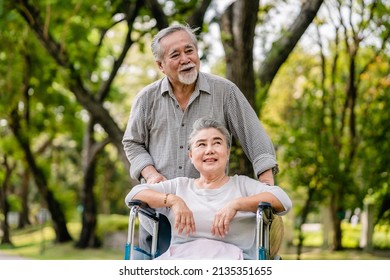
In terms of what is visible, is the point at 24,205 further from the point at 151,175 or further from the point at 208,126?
the point at 208,126

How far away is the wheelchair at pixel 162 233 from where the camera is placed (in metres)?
2.25

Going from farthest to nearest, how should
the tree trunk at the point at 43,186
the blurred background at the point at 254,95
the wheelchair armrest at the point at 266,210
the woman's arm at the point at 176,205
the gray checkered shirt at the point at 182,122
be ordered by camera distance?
the tree trunk at the point at 43,186
the blurred background at the point at 254,95
the gray checkered shirt at the point at 182,122
the woman's arm at the point at 176,205
the wheelchair armrest at the point at 266,210

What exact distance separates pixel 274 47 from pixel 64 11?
2610 mm

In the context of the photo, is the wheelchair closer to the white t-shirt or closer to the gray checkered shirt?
the white t-shirt

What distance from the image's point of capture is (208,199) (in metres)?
2.44

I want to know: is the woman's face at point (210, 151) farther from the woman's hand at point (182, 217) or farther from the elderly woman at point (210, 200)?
the woman's hand at point (182, 217)

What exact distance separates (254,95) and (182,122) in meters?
2.08

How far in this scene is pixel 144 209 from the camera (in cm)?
244

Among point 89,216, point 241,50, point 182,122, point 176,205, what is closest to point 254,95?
point 241,50

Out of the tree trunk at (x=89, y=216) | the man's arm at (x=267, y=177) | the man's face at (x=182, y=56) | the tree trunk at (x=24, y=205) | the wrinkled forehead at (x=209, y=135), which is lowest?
the man's arm at (x=267, y=177)

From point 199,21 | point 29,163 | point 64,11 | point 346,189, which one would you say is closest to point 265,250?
point 199,21

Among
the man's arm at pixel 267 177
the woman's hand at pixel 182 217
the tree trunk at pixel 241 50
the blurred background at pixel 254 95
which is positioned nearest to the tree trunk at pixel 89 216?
the blurred background at pixel 254 95

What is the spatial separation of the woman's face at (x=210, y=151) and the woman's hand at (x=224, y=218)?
16 centimetres
